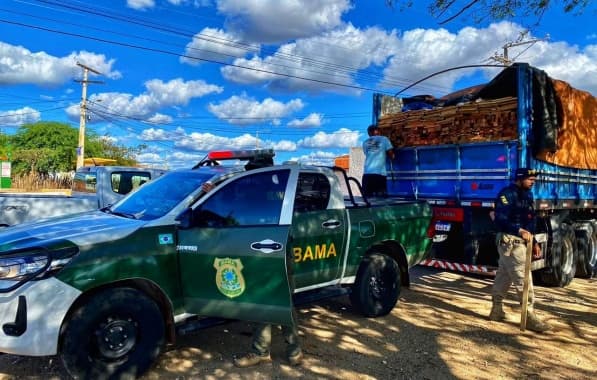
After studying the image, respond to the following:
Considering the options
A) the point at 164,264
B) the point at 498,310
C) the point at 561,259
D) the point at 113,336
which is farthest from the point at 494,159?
the point at 113,336

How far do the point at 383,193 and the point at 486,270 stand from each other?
7.33 ft

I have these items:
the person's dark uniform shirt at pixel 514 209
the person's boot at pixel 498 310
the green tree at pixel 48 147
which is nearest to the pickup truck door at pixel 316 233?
the person's dark uniform shirt at pixel 514 209

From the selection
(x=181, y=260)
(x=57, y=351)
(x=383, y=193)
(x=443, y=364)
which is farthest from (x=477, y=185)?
(x=57, y=351)

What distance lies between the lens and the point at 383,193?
8.53m

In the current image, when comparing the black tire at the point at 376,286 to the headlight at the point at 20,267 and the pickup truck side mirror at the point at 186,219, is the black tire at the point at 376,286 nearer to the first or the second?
the pickup truck side mirror at the point at 186,219

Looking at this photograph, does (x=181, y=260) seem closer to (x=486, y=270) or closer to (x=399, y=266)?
(x=399, y=266)

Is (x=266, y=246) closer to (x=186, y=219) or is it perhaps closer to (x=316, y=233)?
(x=186, y=219)

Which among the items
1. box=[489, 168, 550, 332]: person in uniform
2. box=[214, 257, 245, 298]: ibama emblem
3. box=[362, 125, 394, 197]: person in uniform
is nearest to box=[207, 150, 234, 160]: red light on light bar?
box=[214, 257, 245, 298]: ibama emblem

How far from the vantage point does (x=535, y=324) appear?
5.64 m

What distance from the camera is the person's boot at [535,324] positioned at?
5.62m

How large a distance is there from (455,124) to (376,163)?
1488mm

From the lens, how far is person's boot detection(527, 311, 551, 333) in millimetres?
5621

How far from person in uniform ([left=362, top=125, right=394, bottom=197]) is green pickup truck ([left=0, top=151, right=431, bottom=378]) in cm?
326

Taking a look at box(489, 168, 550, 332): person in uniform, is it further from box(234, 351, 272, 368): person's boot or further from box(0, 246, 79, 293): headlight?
box(0, 246, 79, 293): headlight
